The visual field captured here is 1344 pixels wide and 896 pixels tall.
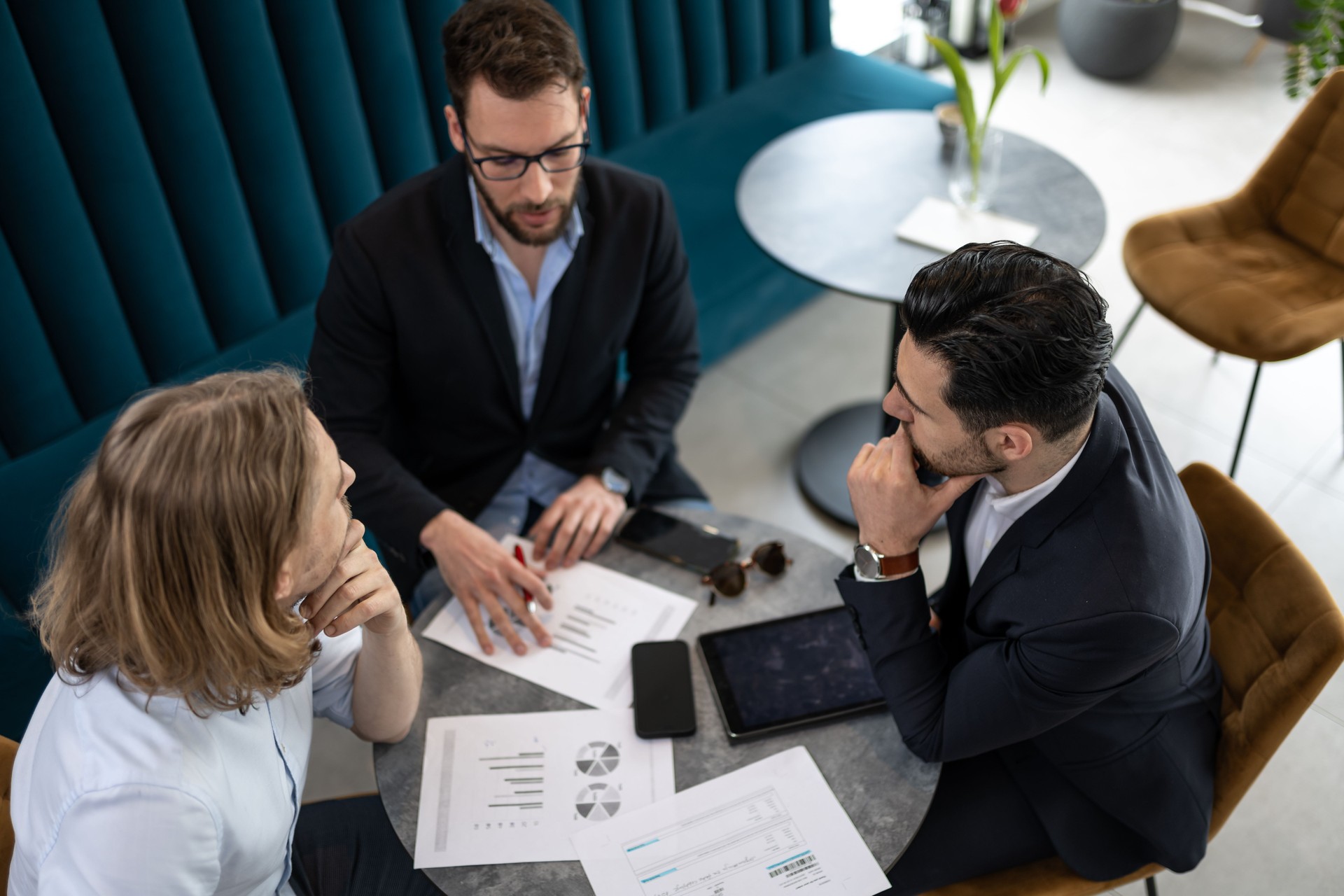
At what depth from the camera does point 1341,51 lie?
3.46m

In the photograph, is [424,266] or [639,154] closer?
[424,266]

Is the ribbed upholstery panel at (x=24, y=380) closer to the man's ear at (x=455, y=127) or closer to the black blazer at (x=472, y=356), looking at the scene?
the black blazer at (x=472, y=356)

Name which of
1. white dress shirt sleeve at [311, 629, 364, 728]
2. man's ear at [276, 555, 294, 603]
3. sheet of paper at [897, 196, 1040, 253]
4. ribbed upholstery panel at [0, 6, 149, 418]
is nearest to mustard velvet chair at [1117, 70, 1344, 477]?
sheet of paper at [897, 196, 1040, 253]

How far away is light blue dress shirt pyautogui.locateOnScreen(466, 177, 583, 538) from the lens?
2031 millimetres

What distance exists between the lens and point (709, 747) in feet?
4.91

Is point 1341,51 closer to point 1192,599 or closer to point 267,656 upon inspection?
point 1192,599

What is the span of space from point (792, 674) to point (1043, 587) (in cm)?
41

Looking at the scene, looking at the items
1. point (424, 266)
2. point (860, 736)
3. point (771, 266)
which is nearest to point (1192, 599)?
point (860, 736)

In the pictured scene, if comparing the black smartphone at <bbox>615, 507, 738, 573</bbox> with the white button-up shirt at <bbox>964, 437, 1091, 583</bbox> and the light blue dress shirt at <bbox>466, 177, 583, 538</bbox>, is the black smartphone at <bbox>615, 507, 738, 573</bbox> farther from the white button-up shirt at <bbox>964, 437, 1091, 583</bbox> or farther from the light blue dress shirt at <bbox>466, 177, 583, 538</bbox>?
the white button-up shirt at <bbox>964, 437, 1091, 583</bbox>

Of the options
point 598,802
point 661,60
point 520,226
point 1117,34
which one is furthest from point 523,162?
point 1117,34

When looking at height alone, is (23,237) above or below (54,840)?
above

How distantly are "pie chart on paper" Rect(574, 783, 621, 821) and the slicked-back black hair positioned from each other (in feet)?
2.32

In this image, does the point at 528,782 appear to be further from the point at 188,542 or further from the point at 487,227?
the point at 487,227

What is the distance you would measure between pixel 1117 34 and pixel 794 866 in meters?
A: 4.58
